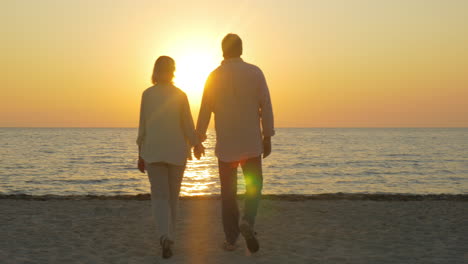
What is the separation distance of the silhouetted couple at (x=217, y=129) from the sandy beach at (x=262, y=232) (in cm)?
61

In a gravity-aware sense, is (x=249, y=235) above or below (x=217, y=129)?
below

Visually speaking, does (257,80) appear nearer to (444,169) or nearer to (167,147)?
(167,147)

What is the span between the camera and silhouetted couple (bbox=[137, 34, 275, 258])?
504 centimetres

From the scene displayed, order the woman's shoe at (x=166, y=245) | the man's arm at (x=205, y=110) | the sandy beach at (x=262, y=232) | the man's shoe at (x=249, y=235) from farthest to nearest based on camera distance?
1. the sandy beach at (x=262, y=232)
2. the man's arm at (x=205, y=110)
3. the woman's shoe at (x=166, y=245)
4. the man's shoe at (x=249, y=235)

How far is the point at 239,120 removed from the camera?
504 cm

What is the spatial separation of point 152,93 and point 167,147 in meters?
0.61

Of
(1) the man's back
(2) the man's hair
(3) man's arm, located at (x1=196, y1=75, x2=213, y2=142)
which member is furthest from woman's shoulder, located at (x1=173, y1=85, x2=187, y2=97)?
(2) the man's hair

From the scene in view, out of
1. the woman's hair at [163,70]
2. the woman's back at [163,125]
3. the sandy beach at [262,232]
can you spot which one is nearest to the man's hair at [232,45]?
the woman's hair at [163,70]

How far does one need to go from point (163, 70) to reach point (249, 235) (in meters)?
1.98

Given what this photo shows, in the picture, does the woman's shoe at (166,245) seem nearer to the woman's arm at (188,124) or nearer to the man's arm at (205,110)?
the woman's arm at (188,124)

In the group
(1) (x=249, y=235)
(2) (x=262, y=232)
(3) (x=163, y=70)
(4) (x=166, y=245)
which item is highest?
(3) (x=163, y=70)

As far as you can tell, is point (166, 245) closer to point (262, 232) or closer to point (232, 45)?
point (262, 232)

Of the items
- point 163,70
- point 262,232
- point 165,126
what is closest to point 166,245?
point 165,126

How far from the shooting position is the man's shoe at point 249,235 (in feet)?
16.3
